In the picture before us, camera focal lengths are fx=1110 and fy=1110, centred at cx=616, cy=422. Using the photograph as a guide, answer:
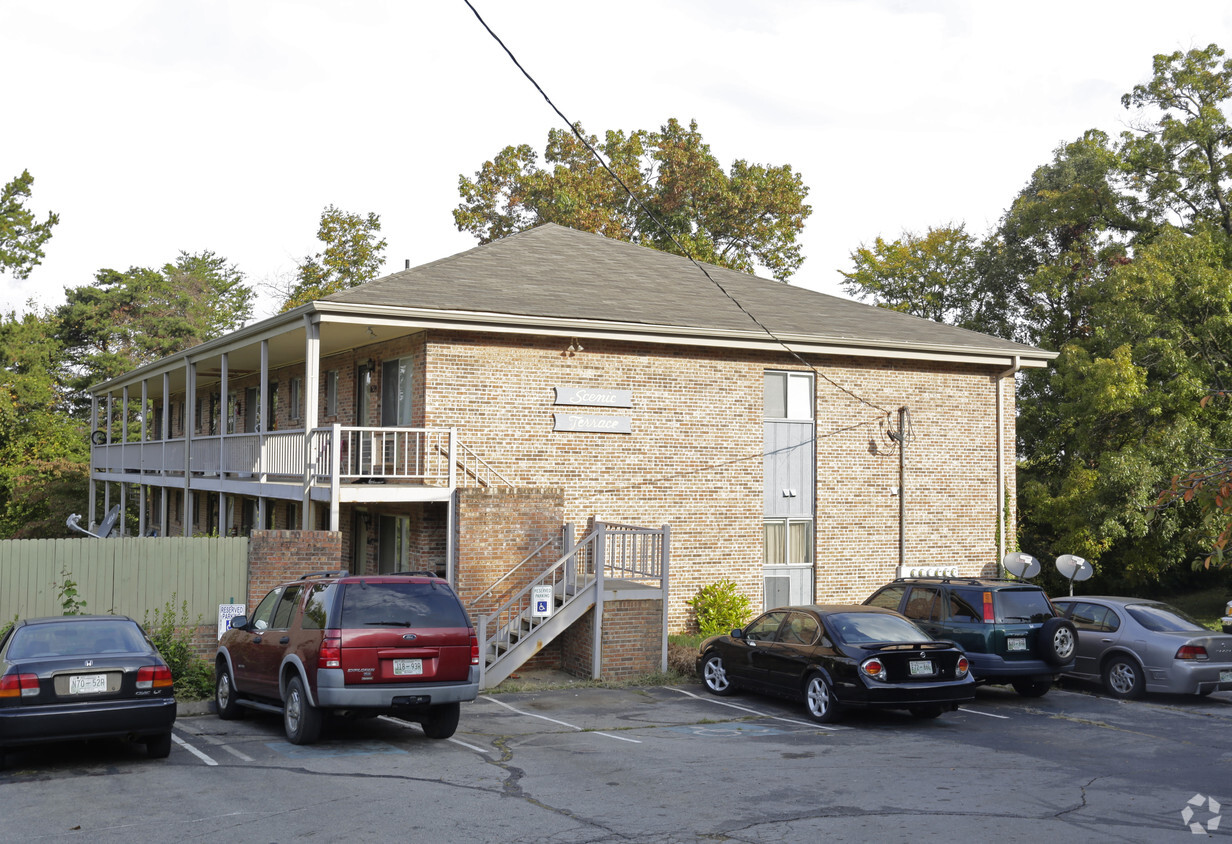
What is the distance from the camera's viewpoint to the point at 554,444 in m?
19.5

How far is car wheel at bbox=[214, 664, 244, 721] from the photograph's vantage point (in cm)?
1269

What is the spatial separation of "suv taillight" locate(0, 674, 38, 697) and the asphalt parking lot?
746 millimetres

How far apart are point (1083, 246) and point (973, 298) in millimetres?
4482

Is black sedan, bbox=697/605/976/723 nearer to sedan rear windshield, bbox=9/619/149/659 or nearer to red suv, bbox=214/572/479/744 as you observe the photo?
red suv, bbox=214/572/479/744

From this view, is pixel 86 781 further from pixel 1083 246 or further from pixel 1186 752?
pixel 1083 246

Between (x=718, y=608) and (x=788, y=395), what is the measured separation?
4.36 metres

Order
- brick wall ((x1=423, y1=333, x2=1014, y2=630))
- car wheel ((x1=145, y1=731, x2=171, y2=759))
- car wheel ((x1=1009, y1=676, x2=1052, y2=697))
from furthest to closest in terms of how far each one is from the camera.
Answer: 1. brick wall ((x1=423, y1=333, x2=1014, y2=630))
2. car wheel ((x1=1009, y1=676, x2=1052, y2=697))
3. car wheel ((x1=145, y1=731, x2=171, y2=759))

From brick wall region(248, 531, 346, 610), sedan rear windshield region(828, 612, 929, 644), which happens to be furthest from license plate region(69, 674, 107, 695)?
sedan rear windshield region(828, 612, 929, 644)

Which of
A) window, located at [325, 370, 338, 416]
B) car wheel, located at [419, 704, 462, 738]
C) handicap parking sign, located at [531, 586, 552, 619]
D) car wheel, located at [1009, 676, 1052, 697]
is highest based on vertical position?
window, located at [325, 370, 338, 416]

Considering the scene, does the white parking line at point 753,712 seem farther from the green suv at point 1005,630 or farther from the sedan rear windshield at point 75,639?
the sedan rear windshield at point 75,639

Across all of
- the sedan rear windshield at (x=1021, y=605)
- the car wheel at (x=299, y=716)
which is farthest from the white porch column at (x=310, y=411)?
the sedan rear windshield at (x=1021, y=605)

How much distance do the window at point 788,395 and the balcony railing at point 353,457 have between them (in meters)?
5.70

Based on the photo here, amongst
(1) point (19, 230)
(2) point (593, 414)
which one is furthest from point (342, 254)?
(2) point (593, 414)

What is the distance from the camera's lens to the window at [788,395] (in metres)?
21.4
